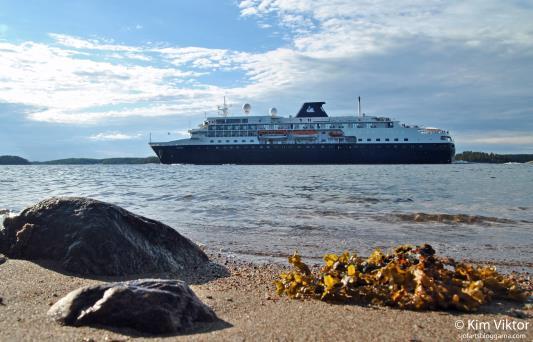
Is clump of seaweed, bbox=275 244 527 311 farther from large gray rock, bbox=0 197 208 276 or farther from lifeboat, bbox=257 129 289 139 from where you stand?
lifeboat, bbox=257 129 289 139

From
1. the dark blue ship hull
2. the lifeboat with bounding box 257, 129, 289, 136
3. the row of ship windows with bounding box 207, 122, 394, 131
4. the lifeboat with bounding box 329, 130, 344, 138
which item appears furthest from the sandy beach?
the row of ship windows with bounding box 207, 122, 394, 131

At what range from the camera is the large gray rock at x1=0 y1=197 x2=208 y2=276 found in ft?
12.2

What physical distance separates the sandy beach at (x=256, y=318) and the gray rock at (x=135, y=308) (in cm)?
5

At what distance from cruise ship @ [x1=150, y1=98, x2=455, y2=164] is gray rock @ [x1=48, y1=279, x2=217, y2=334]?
172 feet

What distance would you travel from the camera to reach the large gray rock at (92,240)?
3709 mm

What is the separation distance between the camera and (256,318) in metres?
2.66

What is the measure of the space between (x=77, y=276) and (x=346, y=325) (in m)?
2.22

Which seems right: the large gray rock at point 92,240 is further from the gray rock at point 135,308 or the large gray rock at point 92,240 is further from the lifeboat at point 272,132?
the lifeboat at point 272,132

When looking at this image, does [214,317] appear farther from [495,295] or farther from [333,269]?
[495,295]

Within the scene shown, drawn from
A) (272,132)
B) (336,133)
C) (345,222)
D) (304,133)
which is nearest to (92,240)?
(345,222)

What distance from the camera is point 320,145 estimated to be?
54.7 meters

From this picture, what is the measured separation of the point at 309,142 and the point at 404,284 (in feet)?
172

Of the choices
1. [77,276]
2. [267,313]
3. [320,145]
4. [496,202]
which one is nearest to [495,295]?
[267,313]

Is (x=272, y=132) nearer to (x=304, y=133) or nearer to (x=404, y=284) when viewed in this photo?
(x=304, y=133)
